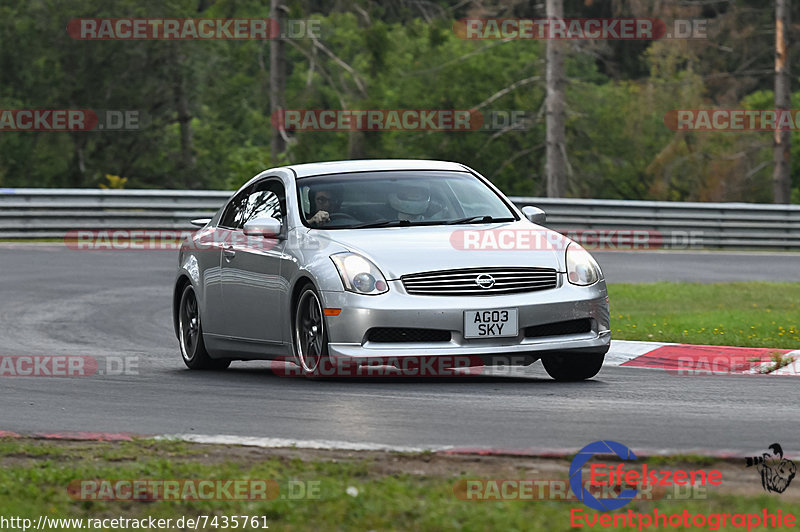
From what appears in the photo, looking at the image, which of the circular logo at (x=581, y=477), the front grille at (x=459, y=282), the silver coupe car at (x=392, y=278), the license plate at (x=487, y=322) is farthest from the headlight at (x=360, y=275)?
the circular logo at (x=581, y=477)

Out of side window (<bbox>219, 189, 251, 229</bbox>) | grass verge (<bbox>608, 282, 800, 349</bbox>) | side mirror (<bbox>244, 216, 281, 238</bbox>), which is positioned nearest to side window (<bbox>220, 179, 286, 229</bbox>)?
side window (<bbox>219, 189, 251, 229</bbox>)

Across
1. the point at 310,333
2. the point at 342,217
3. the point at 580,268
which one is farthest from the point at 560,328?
the point at 342,217

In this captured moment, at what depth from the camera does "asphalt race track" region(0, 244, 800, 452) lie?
796 centimetres

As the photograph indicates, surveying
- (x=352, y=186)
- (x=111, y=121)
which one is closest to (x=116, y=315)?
(x=352, y=186)

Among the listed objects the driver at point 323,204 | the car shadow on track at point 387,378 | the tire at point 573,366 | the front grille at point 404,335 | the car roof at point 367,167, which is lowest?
the car shadow on track at point 387,378

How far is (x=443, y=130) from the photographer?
49125 mm

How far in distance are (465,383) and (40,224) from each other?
1823 centimetres

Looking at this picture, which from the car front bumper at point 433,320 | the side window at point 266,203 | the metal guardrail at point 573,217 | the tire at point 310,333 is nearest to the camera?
the car front bumper at point 433,320

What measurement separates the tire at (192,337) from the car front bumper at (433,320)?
228cm

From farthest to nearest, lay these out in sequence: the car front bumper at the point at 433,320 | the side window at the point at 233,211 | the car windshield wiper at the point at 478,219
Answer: the side window at the point at 233,211 → the car windshield wiper at the point at 478,219 → the car front bumper at the point at 433,320

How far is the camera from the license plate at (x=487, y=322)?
1016cm

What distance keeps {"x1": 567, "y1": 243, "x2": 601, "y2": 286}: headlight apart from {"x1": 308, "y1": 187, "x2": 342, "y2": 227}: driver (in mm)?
1796

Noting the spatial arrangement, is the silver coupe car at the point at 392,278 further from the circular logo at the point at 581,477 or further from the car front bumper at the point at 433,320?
the circular logo at the point at 581,477

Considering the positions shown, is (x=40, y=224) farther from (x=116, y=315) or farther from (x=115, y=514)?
(x=115, y=514)
